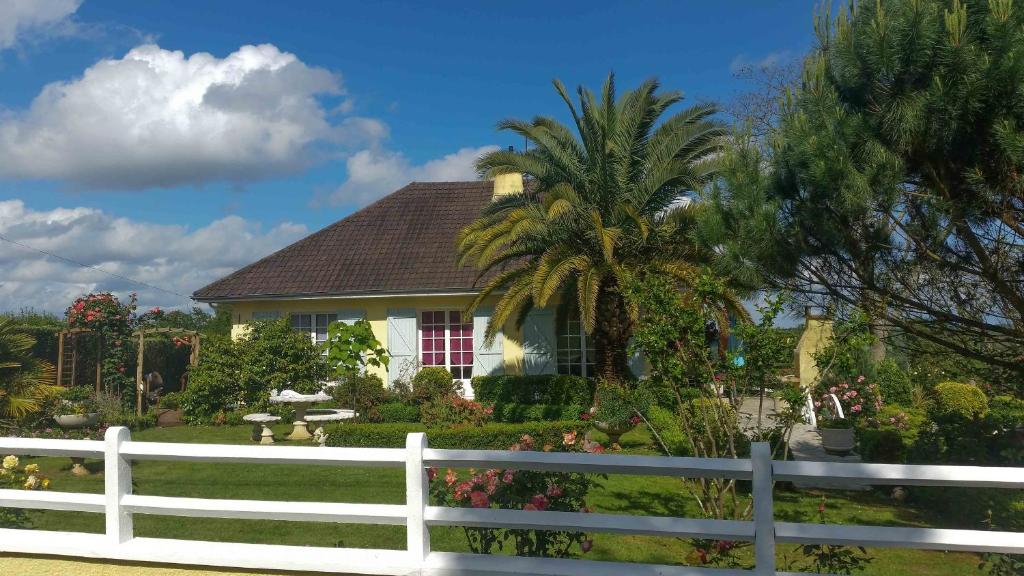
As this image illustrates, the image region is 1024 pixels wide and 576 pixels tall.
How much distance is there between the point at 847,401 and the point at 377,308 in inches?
443

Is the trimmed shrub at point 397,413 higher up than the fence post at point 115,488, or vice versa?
the fence post at point 115,488

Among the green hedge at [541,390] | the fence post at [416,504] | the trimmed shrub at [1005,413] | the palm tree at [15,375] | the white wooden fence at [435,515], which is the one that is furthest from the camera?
the green hedge at [541,390]

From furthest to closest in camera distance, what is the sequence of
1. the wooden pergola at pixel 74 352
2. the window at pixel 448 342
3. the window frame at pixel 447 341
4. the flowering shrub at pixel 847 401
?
the window at pixel 448 342, the window frame at pixel 447 341, the wooden pergola at pixel 74 352, the flowering shrub at pixel 847 401

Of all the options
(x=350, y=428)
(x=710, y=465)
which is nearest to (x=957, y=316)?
(x=710, y=465)

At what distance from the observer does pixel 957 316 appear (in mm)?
6570

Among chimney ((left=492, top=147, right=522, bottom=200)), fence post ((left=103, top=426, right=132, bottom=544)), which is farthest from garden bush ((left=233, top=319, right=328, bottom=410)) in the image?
fence post ((left=103, top=426, right=132, bottom=544))

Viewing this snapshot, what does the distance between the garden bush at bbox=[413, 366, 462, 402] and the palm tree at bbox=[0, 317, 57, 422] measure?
8187 mm

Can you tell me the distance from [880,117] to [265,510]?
5377 mm

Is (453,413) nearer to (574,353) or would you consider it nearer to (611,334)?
(611,334)

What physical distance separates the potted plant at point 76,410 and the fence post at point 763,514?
14029 mm

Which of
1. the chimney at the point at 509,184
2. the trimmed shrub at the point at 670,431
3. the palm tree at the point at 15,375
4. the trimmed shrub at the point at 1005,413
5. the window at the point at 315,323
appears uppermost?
the chimney at the point at 509,184

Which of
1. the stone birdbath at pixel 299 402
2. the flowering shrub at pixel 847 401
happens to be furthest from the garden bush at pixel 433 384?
the flowering shrub at pixel 847 401

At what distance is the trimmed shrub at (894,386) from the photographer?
15.7 meters

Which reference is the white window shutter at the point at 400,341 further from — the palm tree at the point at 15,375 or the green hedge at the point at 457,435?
the palm tree at the point at 15,375
